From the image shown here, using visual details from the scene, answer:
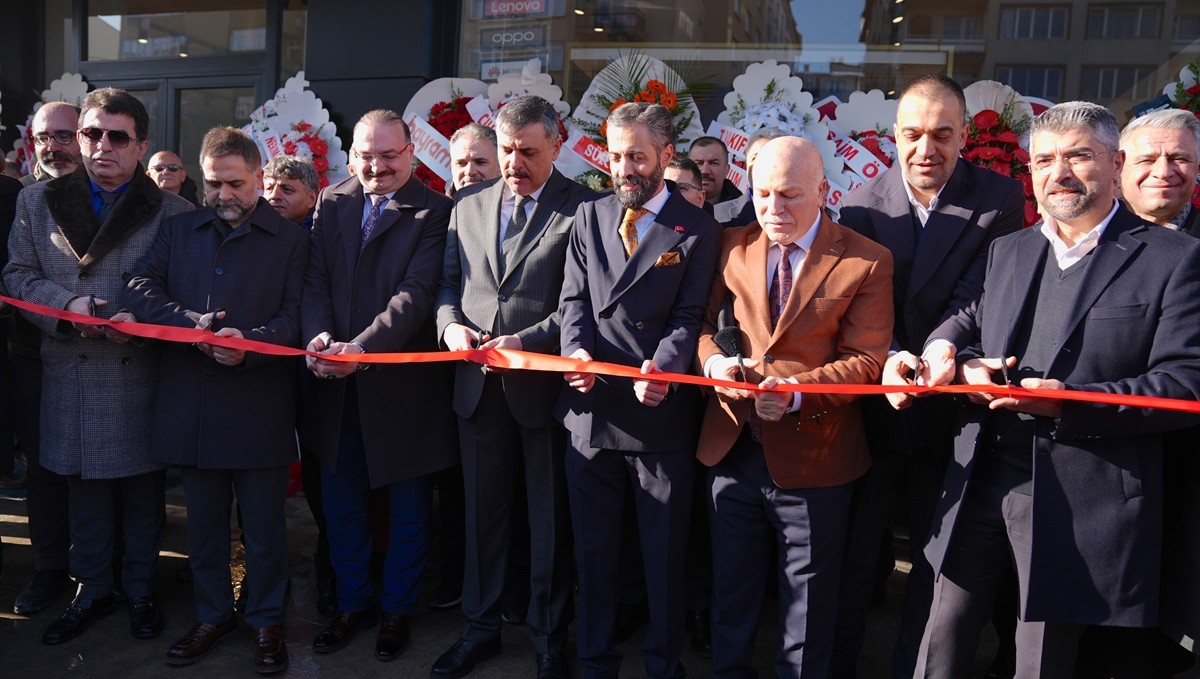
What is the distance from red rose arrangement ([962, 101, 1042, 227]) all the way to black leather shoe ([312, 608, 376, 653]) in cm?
430

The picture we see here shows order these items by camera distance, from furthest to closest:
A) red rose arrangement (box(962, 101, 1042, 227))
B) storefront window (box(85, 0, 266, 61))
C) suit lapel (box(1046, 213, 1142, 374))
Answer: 1. storefront window (box(85, 0, 266, 61))
2. red rose arrangement (box(962, 101, 1042, 227))
3. suit lapel (box(1046, 213, 1142, 374))

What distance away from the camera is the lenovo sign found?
6.79 m

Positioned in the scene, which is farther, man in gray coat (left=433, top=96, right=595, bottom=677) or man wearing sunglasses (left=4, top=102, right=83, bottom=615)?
man wearing sunglasses (left=4, top=102, right=83, bottom=615)

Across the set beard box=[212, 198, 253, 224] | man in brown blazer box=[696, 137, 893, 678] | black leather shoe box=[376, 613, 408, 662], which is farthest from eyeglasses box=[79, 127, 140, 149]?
man in brown blazer box=[696, 137, 893, 678]

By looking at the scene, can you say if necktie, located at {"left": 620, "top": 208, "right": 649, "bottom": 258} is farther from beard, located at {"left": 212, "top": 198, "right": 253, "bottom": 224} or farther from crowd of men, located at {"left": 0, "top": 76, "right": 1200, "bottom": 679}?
beard, located at {"left": 212, "top": 198, "right": 253, "bottom": 224}

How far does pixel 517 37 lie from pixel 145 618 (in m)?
4.82

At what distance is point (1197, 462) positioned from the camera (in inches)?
111

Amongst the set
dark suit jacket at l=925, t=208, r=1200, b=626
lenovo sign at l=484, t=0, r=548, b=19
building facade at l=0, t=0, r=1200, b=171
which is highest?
lenovo sign at l=484, t=0, r=548, b=19

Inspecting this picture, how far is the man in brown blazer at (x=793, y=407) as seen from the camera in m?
3.00

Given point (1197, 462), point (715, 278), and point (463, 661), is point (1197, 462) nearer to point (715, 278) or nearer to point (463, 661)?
point (715, 278)

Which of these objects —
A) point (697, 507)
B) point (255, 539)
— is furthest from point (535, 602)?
point (255, 539)

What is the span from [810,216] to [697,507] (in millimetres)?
1575

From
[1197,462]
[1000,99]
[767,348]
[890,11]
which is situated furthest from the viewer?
[890,11]

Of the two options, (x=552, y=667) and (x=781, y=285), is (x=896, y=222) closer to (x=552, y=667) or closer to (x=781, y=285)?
(x=781, y=285)
